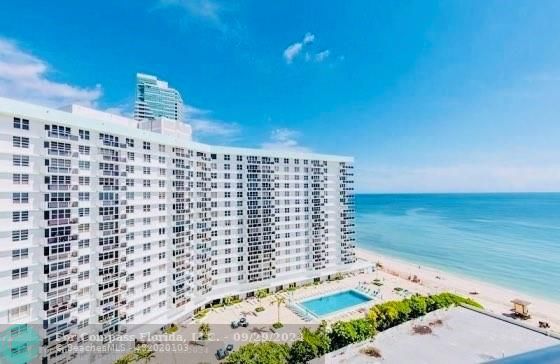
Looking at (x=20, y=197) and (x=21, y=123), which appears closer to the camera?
(x=20, y=197)

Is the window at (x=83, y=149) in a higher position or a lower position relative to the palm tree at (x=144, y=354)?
higher

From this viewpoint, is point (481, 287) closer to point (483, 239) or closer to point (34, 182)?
point (483, 239)

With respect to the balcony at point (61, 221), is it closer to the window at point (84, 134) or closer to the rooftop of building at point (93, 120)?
the window at point (84, 134)

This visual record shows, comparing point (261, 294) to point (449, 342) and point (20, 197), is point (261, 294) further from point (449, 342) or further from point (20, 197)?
point (20, 197)

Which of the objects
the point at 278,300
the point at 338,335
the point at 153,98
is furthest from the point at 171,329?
the point at 153,98

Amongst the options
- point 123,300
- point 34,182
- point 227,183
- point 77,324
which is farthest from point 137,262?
point 227,183

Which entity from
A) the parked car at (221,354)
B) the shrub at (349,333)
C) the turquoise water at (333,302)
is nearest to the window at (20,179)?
the parked car at (221,354)
